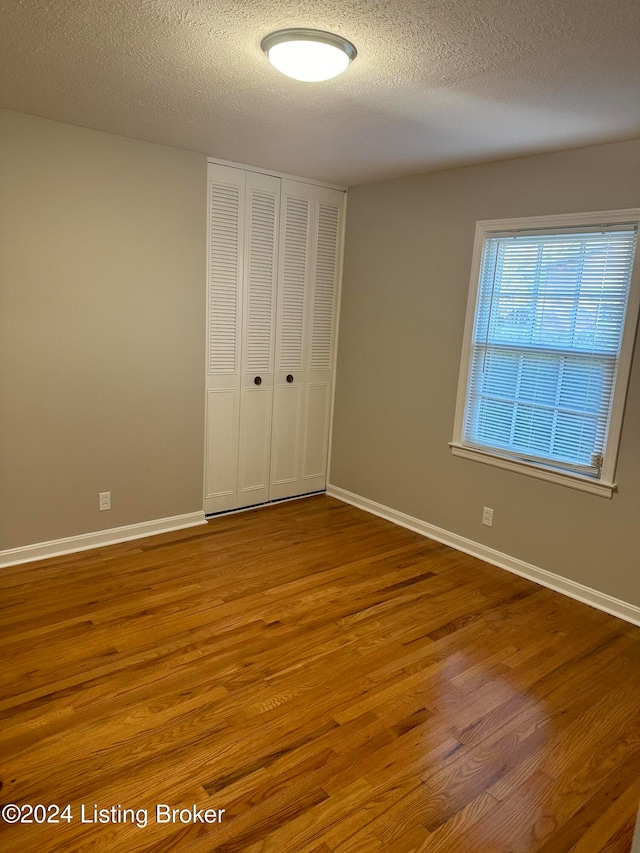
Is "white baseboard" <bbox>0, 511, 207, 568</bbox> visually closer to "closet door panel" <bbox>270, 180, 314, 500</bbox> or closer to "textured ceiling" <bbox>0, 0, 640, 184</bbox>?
"closet door panel" <bbox>270, 180, 314, 500</bbox>

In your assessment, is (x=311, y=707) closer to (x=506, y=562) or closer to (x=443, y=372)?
(x=506, y=562)

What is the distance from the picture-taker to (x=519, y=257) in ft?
11.6

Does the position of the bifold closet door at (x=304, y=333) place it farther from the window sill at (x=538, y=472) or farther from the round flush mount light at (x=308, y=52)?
the round flush mount light at (x=308, y=52)

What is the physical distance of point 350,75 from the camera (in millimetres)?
2340

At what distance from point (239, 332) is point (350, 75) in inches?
84.2

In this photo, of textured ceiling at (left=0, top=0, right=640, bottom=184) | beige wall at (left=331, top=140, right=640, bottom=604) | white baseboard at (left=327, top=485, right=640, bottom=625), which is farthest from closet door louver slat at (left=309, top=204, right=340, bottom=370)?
white baseboard at (left=327, top=485, right=640, bottom=625)

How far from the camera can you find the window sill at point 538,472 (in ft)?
10.6

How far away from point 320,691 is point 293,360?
2728 millimetres

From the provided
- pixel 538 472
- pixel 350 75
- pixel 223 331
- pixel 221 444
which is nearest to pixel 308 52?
pixel 350 75

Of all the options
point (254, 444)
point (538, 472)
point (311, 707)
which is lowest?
point (311, 707)

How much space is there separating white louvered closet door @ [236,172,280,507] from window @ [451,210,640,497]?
147 cm

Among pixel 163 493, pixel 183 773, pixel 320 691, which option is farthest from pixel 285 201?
pixel 183 773

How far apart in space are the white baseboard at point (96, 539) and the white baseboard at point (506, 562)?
4.36 ft

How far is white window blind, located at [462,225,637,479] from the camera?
10.4 ft
